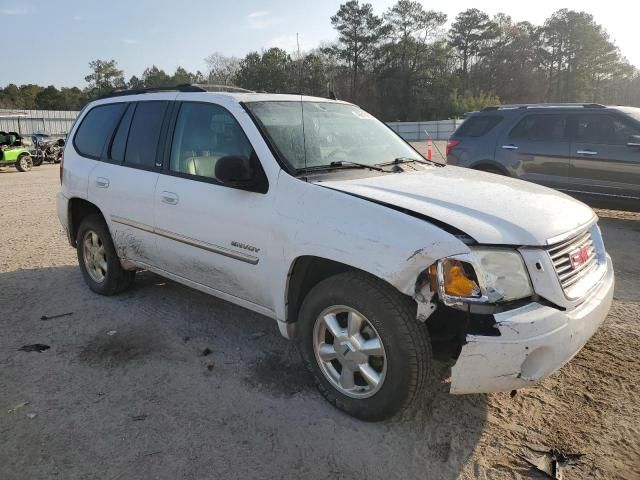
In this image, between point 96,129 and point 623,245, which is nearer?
point 96,129

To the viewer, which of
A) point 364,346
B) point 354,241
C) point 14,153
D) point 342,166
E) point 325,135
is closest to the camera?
point 354,241

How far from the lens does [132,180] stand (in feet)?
14.1

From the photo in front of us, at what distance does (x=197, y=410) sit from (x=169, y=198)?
1.61 metres

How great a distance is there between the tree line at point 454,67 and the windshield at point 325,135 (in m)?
55.8

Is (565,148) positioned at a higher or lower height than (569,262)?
higher

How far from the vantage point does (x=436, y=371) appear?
3.47 meters

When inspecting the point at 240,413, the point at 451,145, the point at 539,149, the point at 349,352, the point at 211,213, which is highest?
the point at 451,145

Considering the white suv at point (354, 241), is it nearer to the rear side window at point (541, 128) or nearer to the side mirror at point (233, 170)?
the side mirror at point (233, 170)

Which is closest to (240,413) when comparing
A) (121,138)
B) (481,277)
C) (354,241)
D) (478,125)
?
(354,241)

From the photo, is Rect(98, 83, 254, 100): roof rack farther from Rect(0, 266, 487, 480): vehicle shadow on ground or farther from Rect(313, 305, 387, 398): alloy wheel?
Rect(313, 305, 387, 398): alloy wheel

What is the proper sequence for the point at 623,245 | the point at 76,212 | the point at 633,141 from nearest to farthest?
1. the point at 76,212
2. the point at 623,245
3. the point at 633,141

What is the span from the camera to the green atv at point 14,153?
19.9m

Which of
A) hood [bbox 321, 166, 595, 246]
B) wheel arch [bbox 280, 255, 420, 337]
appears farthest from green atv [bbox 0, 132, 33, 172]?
hood [bbox 321, 166, 595, 246]

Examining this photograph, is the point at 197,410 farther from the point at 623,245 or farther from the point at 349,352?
the point at 623,245
